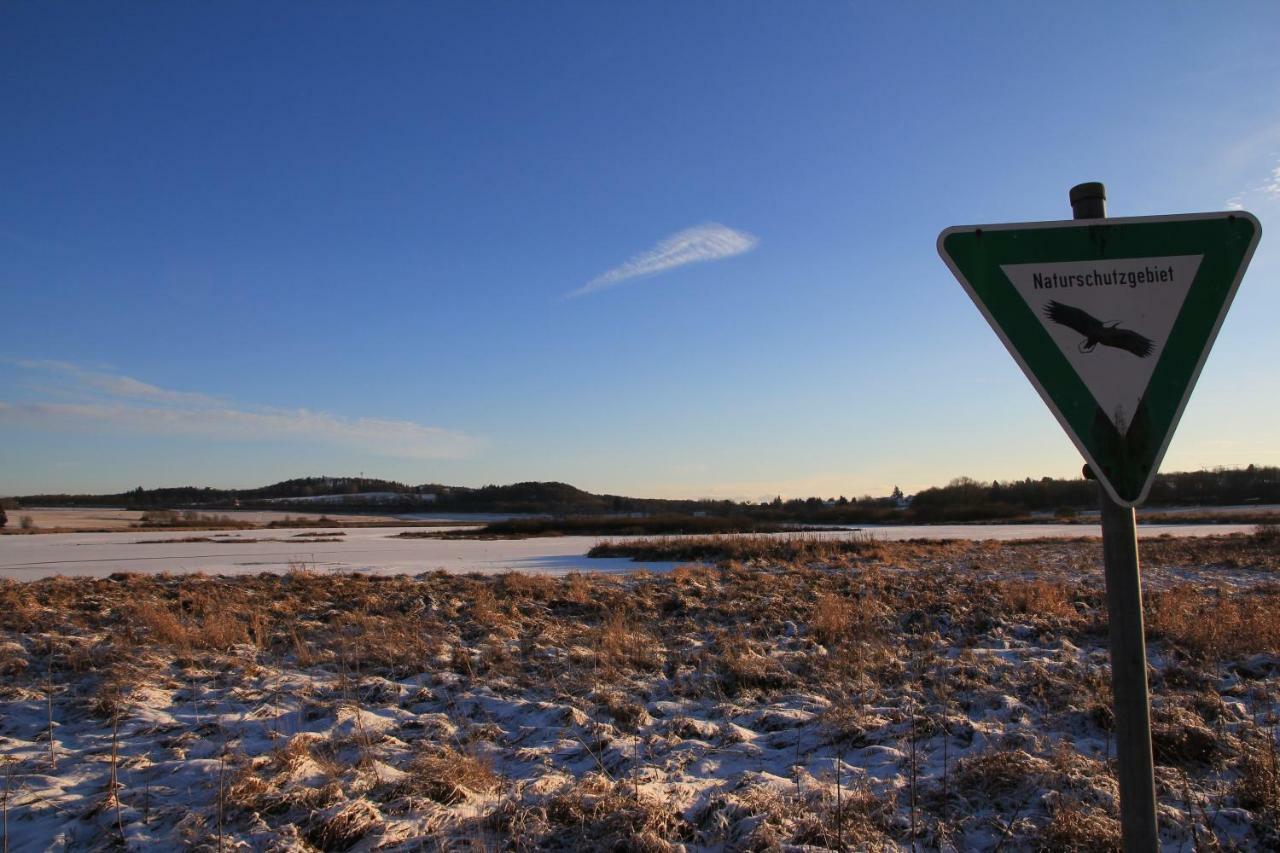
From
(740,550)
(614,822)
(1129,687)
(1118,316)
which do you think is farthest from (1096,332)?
(740,550)

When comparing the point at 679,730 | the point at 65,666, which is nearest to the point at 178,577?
the point at 65,666

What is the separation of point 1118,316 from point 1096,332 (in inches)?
3.3

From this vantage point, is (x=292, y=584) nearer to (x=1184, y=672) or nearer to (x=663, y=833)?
(x=663, y=833)

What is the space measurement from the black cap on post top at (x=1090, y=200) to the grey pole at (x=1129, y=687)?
0.96 m

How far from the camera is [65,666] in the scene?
7789 mm

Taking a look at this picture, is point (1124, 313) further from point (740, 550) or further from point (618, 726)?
point (740, 550)

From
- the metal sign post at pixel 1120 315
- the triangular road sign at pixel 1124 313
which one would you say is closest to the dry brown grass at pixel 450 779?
the metal sign post at pixel 1120 315

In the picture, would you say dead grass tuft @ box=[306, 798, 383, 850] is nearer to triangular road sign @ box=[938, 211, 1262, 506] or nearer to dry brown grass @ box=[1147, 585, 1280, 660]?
triangular road sign @ box=[938, 211, 1262, 506]

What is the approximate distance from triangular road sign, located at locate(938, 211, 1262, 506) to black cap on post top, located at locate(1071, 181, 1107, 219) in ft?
0.18

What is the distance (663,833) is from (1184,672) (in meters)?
6.37

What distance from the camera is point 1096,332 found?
234 centimetres

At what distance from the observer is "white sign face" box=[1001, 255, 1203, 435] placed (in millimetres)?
2330

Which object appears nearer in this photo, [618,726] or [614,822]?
[614,822]

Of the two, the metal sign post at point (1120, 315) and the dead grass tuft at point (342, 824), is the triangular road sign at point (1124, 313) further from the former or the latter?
Answer: the dead grass tuft at point (342, 824)
